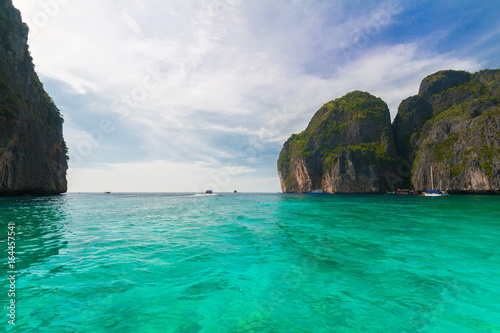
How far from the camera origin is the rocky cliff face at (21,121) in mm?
44125

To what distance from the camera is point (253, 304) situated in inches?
228

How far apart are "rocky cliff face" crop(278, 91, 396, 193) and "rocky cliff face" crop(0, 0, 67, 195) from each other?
127 meters

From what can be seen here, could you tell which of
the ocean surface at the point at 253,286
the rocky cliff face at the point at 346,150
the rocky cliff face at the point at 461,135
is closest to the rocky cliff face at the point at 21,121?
the ocean surface at the point at 253,286

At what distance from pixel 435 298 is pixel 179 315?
283 inches

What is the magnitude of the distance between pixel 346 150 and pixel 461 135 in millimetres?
46810

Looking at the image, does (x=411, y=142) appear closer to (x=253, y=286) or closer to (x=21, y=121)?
(x=253, y=286)

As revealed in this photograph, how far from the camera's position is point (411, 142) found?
116938 mm

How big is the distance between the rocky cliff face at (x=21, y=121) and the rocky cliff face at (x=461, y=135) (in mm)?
130412

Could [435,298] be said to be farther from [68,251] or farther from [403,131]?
[403,131]

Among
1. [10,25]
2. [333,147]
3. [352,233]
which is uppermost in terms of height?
[10,25]

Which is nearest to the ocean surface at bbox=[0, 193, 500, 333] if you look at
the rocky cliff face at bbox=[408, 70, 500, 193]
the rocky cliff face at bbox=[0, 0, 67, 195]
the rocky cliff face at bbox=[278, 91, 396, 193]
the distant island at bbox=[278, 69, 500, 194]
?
the rocky cliff face at bbox=[0, 0, 67, 195]

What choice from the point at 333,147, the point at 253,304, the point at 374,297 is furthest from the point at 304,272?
the point at 333,147

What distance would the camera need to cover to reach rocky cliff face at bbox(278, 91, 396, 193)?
114 meters

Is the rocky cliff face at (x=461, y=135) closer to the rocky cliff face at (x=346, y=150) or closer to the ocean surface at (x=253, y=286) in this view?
the rocky cliff face at (x=346, y=150)
